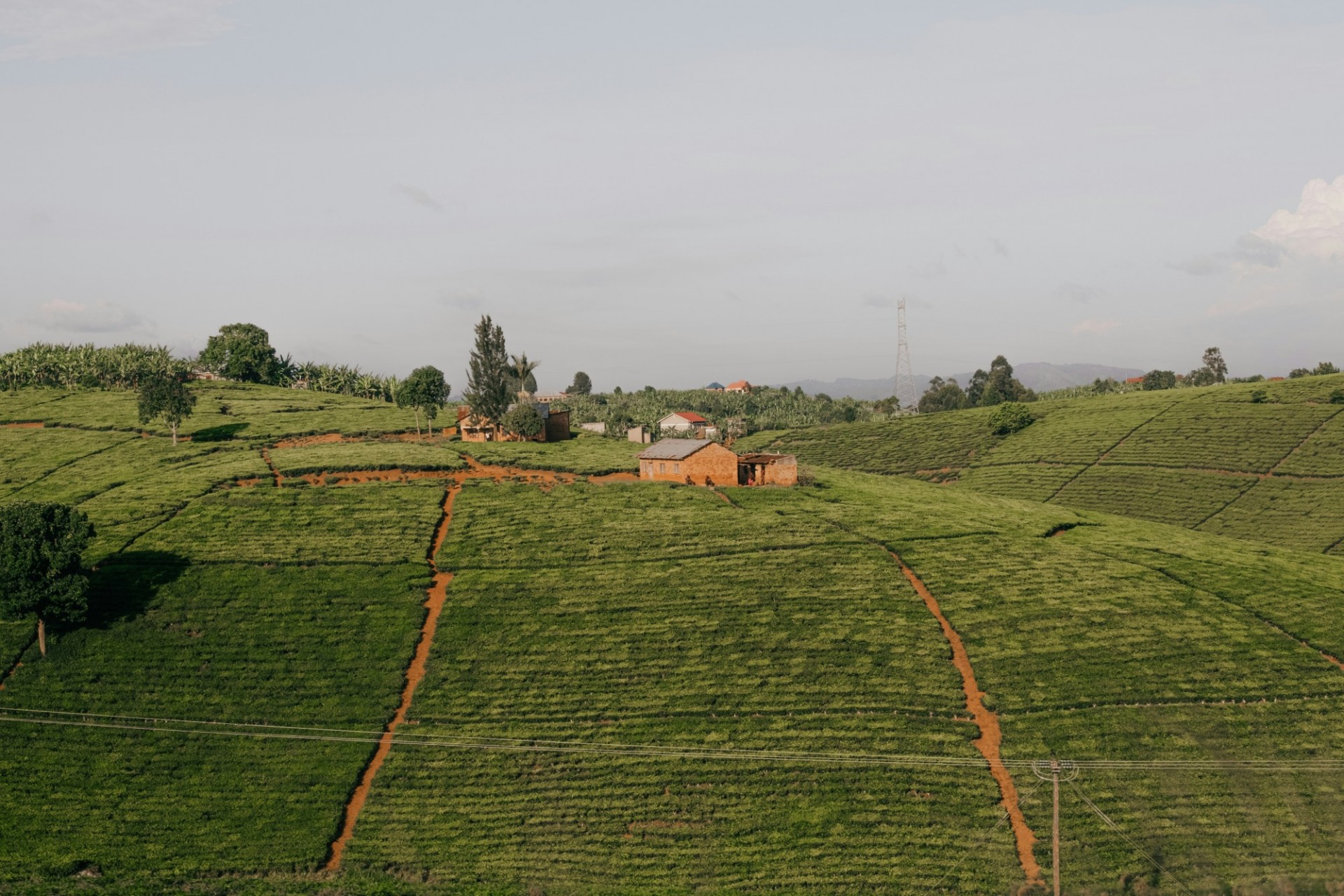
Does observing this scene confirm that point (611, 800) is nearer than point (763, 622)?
Yes

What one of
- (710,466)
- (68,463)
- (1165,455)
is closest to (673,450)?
(710,466)

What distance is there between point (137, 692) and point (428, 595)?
17394 mm

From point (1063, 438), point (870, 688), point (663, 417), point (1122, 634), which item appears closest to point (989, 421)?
point (1063, 438)

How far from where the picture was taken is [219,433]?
108812mm

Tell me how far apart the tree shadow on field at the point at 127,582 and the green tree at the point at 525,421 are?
42749 mm

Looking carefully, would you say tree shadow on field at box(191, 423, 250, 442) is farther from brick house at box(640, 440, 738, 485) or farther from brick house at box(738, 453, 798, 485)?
brick house at box(738, 453, 798, 485)

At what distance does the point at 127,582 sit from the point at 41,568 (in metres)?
7.24

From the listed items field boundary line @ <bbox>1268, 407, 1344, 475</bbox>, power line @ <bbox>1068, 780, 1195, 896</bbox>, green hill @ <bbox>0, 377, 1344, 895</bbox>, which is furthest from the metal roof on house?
field boundary line @ <bbox>1268, 407, 1344, 475</bbox>

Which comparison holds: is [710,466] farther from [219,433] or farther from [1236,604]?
[219,433]

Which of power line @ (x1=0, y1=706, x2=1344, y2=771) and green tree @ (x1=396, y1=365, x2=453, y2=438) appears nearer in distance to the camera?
power line @ (x1=0, y1=706, x2=1344, y2=771)

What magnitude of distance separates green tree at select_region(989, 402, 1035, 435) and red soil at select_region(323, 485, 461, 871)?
93.7 m

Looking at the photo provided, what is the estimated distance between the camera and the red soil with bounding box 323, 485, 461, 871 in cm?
4588

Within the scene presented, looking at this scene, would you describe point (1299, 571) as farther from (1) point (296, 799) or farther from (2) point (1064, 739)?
(1) point (296, 799)

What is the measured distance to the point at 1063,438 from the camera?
134 m
